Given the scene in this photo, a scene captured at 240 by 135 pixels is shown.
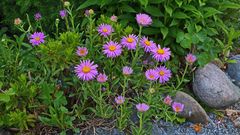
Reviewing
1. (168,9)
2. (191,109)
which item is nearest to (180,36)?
(168,9)

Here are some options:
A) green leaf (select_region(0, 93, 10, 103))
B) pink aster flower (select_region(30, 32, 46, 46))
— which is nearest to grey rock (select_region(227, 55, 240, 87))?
pink aster flower (select_region(30, 32, 46, 46))

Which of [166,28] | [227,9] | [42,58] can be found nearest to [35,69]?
[42,58]

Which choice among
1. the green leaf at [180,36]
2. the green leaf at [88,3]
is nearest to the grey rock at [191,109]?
the green leaf at [180,36]

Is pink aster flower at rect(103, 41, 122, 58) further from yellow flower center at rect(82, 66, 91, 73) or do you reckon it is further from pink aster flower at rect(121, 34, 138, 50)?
yellow flower center at rect(82, 66, 91, 73)

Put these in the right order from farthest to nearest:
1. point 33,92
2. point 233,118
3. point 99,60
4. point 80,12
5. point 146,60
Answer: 1. point 80,12
2. point 233,118
3. point 146,60
4. point 99,60
5. point 33,92

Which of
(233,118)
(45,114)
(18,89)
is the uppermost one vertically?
(18,89)

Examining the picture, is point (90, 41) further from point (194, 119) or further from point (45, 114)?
point (194, 119)

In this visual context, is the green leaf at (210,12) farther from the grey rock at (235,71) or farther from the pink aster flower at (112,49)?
the pink aster flower at (112,49)
